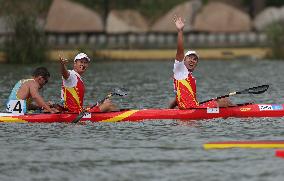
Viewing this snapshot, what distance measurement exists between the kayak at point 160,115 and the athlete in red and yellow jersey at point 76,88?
39 centimetres

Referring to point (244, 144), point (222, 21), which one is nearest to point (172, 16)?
point (222, 21)

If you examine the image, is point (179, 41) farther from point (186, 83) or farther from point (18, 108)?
point (18, 108)

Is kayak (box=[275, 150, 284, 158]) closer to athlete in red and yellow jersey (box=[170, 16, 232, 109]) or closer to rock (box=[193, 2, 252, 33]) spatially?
athlete in red and yellow jersey (box=[170, 16, 232, 109])

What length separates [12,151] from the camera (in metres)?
21.6

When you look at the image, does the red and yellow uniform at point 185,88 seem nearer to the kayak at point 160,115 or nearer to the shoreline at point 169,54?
the kayak at point 160,115

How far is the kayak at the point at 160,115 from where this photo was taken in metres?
26.0

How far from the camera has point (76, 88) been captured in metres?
26.2

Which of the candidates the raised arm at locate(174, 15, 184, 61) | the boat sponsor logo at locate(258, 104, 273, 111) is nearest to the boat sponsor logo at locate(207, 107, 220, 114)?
the boat sponsor logo at locate(258, 104, 273, 111)

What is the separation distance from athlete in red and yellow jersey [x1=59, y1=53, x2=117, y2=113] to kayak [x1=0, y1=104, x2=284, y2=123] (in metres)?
0.39

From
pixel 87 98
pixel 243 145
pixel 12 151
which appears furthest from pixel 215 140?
pixel 87 98

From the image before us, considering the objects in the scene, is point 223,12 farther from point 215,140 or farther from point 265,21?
point 215,140

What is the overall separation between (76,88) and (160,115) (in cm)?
235

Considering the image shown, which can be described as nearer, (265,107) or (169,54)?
(265,107)

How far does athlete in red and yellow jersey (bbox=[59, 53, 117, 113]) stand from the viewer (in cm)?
2608
